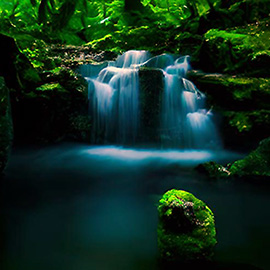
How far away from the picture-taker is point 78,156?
721 centimetres

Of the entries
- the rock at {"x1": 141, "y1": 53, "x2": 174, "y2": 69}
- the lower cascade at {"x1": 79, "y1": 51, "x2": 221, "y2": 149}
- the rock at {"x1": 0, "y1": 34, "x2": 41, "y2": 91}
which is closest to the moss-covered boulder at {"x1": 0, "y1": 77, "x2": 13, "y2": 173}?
the rock at {"x1": 0, "y1": 34, "x2": 41, "y2": 91}

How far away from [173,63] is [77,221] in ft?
26.5

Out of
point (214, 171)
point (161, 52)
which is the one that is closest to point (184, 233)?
point (214, 171)

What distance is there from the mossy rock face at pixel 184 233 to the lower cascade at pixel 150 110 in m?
6.09

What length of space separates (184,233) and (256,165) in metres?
3.35

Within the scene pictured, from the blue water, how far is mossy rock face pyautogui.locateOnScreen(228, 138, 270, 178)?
1.33 ft

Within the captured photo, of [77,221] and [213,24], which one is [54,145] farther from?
[213,24]

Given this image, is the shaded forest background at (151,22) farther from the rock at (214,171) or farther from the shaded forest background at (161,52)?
the rock at (214,171)

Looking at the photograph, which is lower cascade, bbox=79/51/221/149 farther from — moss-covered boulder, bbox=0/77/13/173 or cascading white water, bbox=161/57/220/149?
moss-covered boulder, bbox=0/77/13/173

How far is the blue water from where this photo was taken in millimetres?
2518

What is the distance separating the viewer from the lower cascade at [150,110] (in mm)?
8438

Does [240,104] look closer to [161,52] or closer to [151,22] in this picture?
[161,52]

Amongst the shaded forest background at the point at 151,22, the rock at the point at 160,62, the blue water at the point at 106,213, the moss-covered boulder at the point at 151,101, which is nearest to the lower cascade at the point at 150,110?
the moss-covered boulder at the point at 151,101

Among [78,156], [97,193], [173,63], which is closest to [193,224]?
[97,193]
